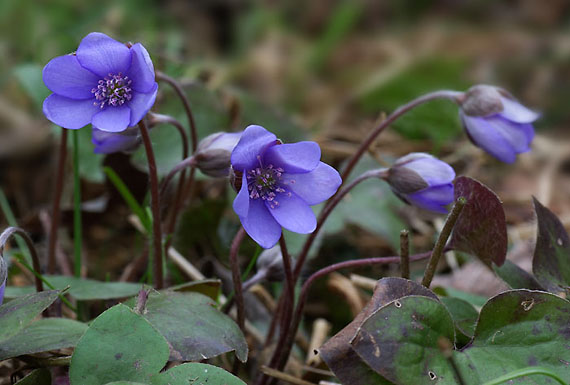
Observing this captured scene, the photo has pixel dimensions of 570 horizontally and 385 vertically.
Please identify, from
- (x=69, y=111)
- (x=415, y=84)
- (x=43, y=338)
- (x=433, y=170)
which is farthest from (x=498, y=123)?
(x=415, y=84)

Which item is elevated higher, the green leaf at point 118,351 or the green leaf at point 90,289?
the green leaf at point 118,351

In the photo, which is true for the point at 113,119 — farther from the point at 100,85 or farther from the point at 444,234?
the point at 444,234

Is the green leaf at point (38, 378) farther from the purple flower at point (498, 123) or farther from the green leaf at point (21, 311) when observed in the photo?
the purple flower at point (498, 123)

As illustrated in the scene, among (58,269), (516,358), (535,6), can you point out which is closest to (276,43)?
(535,6)

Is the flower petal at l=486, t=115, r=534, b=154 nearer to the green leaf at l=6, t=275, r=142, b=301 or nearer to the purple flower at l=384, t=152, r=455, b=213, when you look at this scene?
the purple flower at l=384, t=152, r=455, b=213

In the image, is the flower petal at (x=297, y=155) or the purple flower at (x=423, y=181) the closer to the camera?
the flower petal at (x=297, y=155)

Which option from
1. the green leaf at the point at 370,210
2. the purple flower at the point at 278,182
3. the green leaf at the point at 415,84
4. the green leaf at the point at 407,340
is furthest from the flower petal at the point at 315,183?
the green leaf at the point at 415,84
